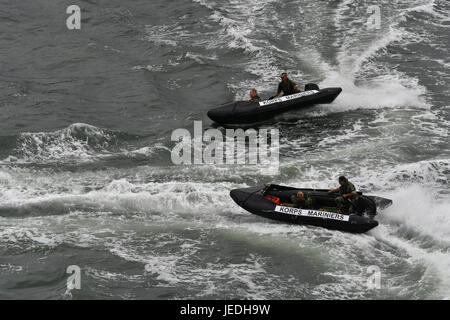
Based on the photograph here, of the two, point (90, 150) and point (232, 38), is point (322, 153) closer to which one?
point (90, 150)

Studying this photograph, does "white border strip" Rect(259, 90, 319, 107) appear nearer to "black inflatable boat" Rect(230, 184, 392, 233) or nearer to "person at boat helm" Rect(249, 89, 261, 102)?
"person at boat helm" Rect(249, 89, 261, 102)

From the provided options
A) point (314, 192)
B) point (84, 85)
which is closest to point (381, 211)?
point (314, 192)

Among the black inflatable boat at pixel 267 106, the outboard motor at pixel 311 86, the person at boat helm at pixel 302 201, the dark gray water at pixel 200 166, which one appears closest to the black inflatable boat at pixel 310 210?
the person at boat helm at pixel 302 201

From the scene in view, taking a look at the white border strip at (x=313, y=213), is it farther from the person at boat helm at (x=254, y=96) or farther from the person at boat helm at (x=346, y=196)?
the person at boat helm at (x=254, y=96)

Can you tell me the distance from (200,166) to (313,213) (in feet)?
14.3

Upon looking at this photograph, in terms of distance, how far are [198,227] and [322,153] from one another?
5.40 m

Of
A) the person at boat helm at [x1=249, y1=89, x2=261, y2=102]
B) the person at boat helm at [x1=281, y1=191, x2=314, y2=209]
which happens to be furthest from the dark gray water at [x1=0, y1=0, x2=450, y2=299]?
the person at boat helm at [x1=249, y1=89, x2=261, y2=102]

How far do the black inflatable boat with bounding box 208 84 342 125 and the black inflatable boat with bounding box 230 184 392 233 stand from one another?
16.7 feet

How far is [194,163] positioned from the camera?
19.4 metres

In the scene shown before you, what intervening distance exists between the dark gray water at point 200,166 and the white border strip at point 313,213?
0.45m

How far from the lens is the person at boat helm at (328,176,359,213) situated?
15988 mm

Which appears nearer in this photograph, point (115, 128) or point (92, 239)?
point (92, 239)

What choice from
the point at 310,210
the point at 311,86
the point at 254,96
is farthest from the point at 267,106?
the point at 310,210
